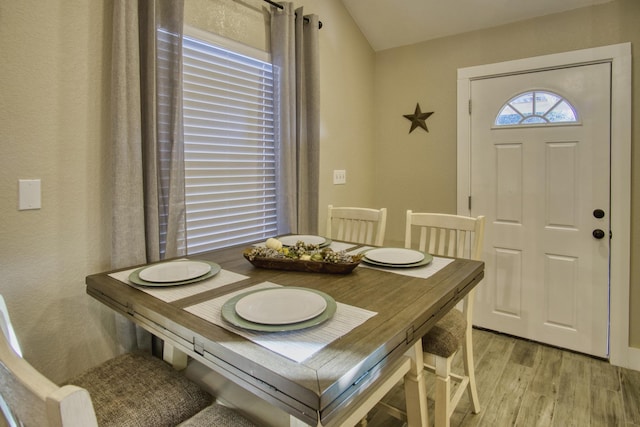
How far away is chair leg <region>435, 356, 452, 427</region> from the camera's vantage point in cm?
154

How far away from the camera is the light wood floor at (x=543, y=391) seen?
1.87m

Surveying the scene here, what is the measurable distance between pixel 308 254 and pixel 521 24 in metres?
2.35

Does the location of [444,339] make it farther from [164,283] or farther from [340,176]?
[340,176]

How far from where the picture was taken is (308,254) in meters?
1.52

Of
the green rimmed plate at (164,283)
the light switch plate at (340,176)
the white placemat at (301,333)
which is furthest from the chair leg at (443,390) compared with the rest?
the light switch plate at (340,176)

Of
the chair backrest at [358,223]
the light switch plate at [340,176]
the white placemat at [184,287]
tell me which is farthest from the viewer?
the light switch plate at [340,176]

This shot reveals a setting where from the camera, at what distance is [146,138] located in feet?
5.37

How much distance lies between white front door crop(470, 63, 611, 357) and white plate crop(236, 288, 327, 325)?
2152 millimetres

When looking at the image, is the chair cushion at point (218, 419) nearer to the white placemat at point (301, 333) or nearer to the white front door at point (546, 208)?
the white placemat at point (301, 333)

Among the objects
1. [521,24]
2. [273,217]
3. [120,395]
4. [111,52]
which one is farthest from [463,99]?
[120,395]

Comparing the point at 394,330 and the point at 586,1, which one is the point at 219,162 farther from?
the point at 586,1

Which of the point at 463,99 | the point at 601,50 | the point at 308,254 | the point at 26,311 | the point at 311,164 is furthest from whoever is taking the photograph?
the point at 463,99

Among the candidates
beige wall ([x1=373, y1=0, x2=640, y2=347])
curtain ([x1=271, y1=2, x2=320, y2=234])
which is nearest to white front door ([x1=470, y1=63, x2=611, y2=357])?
beige wall ([x1=373, y1=0, x2=640, y2=347])

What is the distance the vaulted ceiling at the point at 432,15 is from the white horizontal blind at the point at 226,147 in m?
1.15
